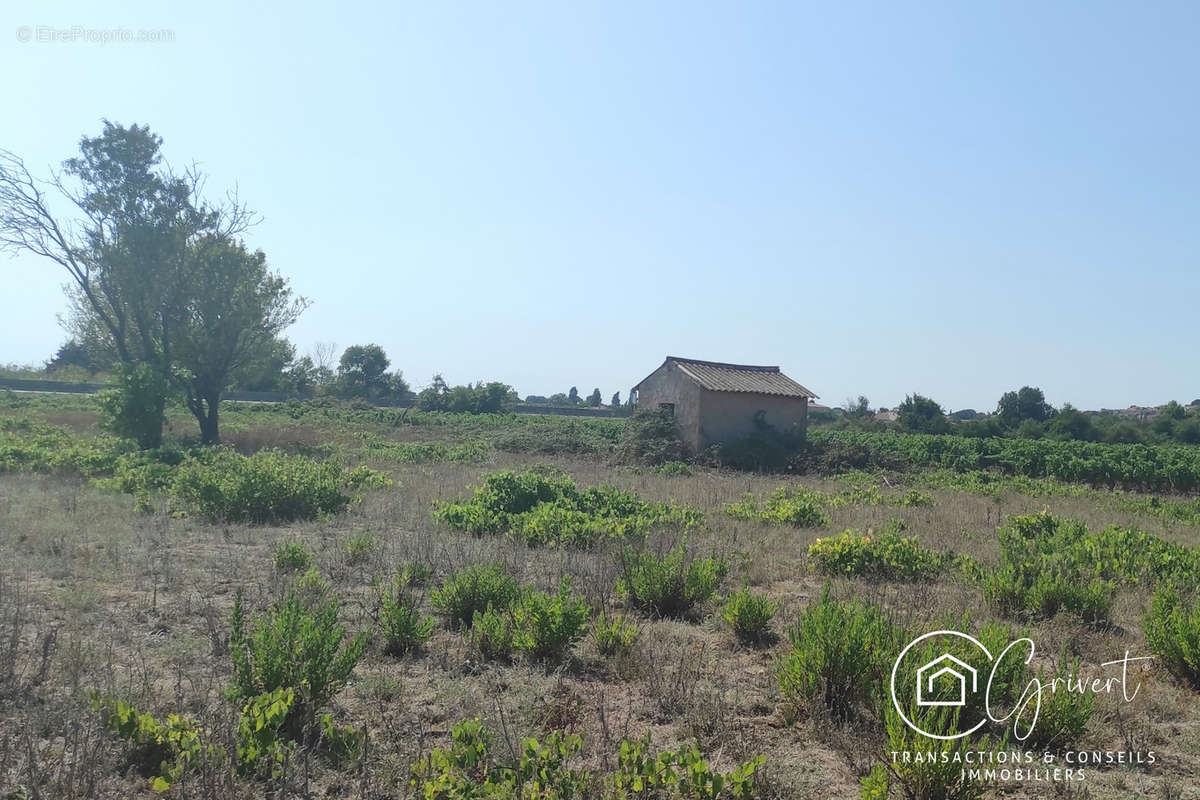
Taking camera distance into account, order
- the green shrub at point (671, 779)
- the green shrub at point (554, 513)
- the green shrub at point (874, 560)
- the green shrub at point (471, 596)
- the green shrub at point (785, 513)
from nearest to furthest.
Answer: the green shrub at point (671, 779) → the green shrub at point (471, 596) → the green shrub at point (874, 560) → the green shrub at point (554, 513) → the green shrub at point (785, 513)

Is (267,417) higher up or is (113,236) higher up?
(113,236)

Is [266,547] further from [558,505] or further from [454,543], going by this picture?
[558,505]

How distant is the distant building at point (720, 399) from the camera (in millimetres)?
24516

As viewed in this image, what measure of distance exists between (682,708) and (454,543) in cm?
484

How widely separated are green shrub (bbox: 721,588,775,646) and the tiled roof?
→ 60.0 ft

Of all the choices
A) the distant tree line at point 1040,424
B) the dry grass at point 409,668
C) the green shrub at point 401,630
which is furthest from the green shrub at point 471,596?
the distant tree line at point 1040,424

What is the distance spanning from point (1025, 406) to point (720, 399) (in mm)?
31246

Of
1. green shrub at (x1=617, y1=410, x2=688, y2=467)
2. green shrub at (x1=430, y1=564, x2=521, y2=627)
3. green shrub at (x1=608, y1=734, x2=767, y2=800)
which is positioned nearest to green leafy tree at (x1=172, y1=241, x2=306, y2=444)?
green shrub at (x1=617, y1=410, x2=688, y2=467)

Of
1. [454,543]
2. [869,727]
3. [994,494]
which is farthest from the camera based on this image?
[994,494]

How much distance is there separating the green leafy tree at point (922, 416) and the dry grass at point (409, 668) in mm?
32941

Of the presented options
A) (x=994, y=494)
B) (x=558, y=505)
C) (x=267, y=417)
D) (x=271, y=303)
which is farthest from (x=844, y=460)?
(x=267, y=417)

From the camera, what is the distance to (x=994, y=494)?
17781 millimetres

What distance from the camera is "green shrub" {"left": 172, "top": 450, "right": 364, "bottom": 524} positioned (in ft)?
35.6

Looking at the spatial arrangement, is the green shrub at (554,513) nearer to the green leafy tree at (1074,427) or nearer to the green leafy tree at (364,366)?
the green leafy tree at (1074,427)
